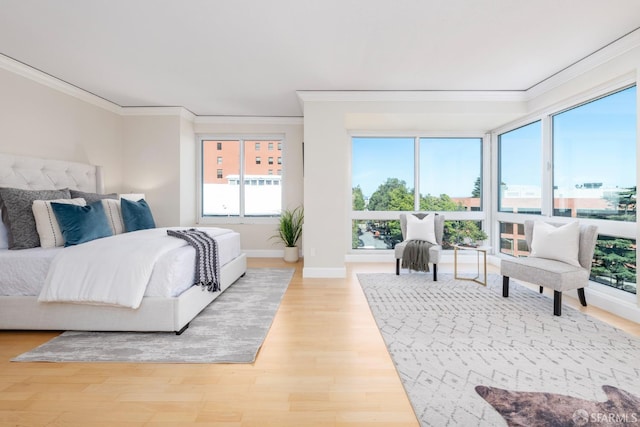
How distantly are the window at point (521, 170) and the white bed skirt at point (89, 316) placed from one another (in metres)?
4.88

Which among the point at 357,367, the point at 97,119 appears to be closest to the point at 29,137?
the point at 97,119

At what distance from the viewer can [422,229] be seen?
4.70m

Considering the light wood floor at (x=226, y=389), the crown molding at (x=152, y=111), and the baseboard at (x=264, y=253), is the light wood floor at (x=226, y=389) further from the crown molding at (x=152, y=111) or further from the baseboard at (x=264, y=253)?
the crown molding at (x=152, y=111)

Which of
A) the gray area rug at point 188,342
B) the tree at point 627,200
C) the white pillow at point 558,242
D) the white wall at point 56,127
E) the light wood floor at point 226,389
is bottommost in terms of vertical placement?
the light wood floor at point 226,389

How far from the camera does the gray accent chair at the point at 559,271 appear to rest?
2.99m

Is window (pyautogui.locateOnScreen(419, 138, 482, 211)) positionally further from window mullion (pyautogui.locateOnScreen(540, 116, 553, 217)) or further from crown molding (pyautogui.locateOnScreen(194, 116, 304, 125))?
crown molding (pyautogui.locateOnScreen(194, 116, 304, 125))

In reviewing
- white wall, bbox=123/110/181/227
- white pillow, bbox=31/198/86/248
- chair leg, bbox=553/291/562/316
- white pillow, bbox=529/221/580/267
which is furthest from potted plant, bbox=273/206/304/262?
chair leg, bbox=553/291/562/316

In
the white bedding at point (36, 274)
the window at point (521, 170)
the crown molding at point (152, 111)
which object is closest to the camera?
the white bedding at point (36, 274)

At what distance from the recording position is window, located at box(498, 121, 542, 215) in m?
4.54

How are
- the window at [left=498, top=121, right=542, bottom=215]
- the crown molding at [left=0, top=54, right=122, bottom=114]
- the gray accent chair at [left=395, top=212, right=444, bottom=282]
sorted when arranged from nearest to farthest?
the crown molding at [left=0, top=54, right=122, bottom=114] < the gray accent chair at [left=395, top=212, right=444, bottom=282] < the window at [left=498, top=121, right=542, bottom=215]

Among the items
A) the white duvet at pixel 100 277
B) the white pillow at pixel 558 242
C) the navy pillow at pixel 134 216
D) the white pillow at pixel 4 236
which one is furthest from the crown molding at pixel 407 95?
the white pillow at pixel 4 236

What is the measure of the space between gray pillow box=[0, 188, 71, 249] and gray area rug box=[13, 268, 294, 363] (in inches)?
37.4

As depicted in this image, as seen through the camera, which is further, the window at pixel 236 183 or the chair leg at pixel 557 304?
the window at pixel 236 183

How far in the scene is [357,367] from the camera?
6.86 feet
